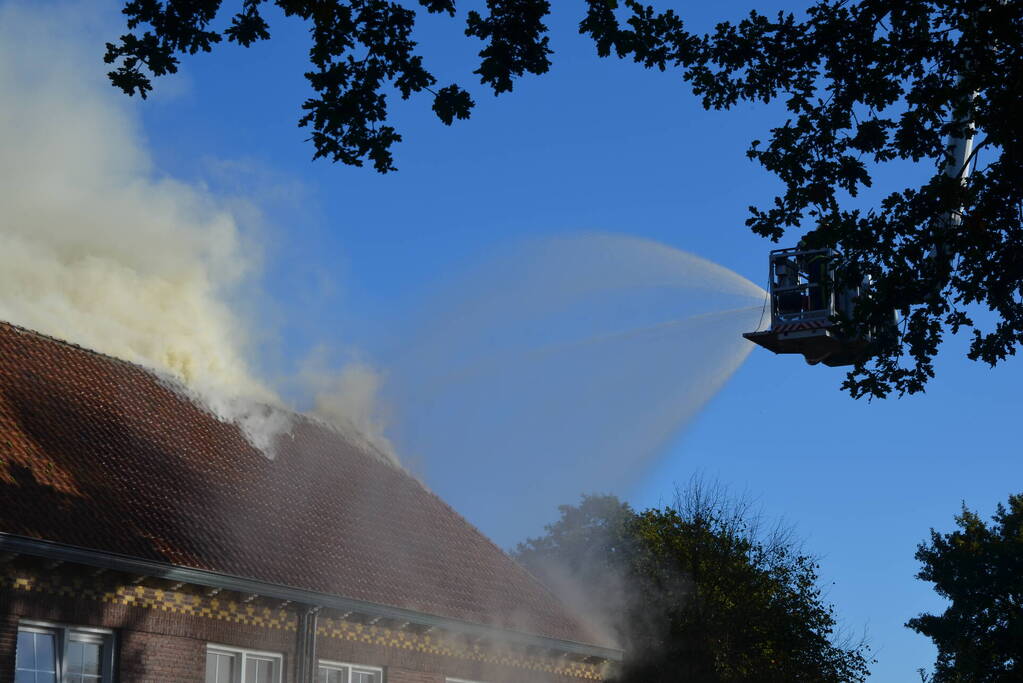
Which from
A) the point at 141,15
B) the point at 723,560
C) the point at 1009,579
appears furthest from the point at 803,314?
the point at 1009,579

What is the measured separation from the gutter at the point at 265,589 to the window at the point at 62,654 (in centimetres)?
107

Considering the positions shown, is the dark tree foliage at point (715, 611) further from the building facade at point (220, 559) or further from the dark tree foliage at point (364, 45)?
the dark tree foliage at point (364, 45)

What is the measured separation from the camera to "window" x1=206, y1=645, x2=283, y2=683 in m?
19.5

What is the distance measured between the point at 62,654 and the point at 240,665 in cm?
314

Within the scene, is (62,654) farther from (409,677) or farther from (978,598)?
(978,598)

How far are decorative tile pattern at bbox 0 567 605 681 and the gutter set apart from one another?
405 millimetres

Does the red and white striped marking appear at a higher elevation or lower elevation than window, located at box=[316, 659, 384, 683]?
higher

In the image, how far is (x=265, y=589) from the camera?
19.5 m

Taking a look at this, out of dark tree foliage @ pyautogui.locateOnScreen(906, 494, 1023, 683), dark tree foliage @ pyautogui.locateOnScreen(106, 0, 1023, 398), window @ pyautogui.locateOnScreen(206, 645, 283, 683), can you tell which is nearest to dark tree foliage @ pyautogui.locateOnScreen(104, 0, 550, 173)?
dark tree foliage @ pyautogui.locateOnScreen(106, 0, 1023, 398)

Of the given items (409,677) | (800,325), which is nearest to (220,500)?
(409,677)

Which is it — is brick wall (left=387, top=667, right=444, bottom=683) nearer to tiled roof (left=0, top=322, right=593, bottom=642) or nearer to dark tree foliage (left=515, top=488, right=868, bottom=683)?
tiled roof (left=0, top=322, right=593, bottom=642)

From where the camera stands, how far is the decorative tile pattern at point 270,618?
17312mm

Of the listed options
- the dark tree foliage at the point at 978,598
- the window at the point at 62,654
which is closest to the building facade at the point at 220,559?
the window at the point at 62,654

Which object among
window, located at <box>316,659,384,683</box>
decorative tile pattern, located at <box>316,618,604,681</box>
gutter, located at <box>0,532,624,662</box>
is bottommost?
window, located at <box>316,659,384,683</box>
